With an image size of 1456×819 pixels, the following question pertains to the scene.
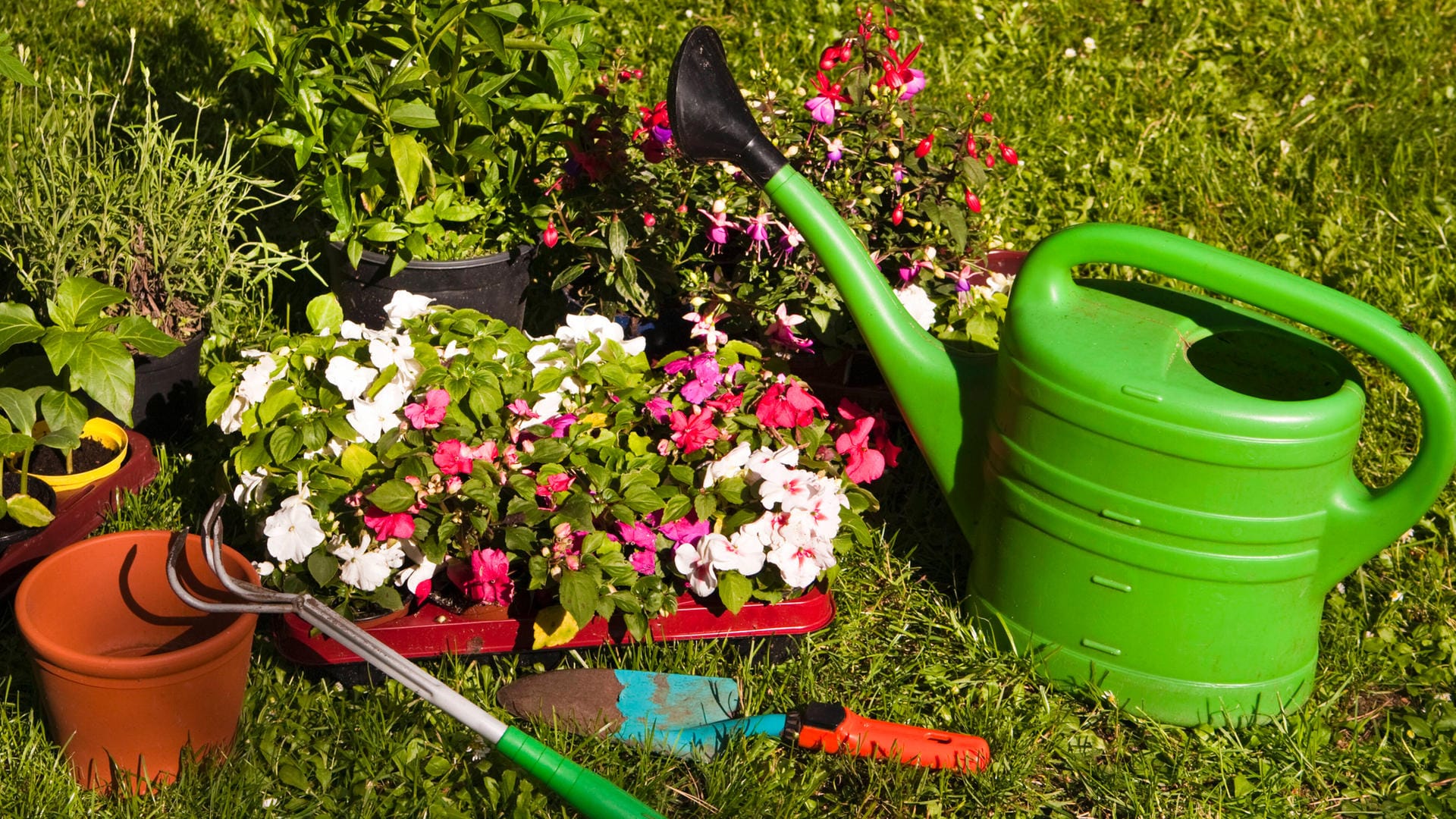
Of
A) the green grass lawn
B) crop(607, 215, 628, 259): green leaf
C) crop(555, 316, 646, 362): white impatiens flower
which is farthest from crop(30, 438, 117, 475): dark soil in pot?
crop(607, 215, 628, 259): green leaf

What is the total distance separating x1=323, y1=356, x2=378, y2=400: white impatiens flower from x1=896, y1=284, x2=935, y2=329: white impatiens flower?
3.28ft

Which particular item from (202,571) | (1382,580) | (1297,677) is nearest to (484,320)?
(202,571)

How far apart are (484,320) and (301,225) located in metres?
1.07

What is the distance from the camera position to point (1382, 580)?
2361mm

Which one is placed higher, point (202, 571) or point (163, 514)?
point (202, 571)

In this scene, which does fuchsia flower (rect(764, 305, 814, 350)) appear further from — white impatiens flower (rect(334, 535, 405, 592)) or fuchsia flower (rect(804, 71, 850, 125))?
white impatiens flower (rect(334, 535, 405, 592))

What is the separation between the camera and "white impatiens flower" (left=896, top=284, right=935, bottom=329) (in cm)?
237

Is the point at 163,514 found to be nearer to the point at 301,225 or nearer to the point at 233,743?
the point at 233,743

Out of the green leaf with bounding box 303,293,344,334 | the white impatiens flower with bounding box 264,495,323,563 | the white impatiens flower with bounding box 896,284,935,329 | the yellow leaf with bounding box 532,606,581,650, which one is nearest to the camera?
the white impatiens flower with bounding box 264,495,323,563

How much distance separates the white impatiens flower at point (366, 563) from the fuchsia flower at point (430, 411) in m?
0.19

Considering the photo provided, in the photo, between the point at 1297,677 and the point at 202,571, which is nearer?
the point at 202,571

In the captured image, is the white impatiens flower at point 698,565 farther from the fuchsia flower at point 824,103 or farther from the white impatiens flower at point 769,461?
the fuchsia flower at point 824,103

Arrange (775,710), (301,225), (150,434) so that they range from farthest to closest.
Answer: (301,225) → (150,434) → (775,710)

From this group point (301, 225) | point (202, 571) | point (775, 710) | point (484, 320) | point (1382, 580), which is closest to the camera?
point (202, 571)
